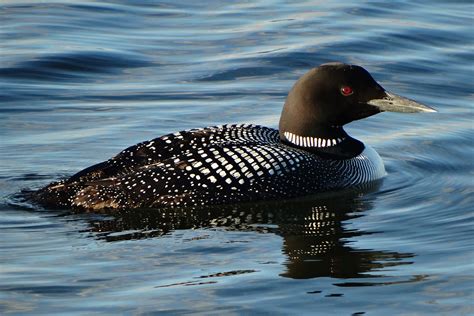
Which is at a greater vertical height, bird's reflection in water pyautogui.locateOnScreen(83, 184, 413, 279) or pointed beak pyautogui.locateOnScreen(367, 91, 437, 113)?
pointed beak pyautogui.locateOnScreen(367, 91, 437, 113)

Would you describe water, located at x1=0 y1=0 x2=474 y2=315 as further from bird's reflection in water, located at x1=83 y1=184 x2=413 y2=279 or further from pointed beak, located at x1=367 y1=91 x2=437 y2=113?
pointed beak, located at x1=367 y1=91 x2=437 y2=113

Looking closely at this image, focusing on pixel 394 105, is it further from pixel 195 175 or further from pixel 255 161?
pixel 195 175

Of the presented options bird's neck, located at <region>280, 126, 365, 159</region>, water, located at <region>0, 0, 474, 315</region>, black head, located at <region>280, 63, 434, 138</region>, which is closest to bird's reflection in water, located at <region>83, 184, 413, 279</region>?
water, located at <region>0, 0, 474, 315</region>

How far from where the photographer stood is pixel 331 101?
8672mm

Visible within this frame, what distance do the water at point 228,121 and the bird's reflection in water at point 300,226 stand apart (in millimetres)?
17

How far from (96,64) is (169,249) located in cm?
493

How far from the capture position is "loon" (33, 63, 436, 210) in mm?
8141

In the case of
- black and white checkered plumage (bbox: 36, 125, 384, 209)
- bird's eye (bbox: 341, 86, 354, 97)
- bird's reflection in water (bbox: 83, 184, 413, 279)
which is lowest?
bird's reflection in water (bbox: 83, 184, 413, 279)

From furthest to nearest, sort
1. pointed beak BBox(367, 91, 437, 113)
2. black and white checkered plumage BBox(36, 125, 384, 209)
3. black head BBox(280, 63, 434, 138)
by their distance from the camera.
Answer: pointed beak BBox(367, 91, 437, 113)
black head BBox(280, 63, 434, 138)
black and white checkered plumage BBox(36, 125, 384, 209)

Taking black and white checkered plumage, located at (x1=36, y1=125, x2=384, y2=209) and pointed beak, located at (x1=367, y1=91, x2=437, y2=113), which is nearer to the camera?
black and white checkered plumage, located at (x1=36, y1=125, x2=384, y2=209)

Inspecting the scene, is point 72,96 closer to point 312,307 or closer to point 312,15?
point 312,15

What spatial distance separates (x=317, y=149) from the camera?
877 cm

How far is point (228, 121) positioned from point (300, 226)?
246 centimetres

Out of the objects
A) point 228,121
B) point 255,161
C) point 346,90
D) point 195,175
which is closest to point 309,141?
point 346,90
